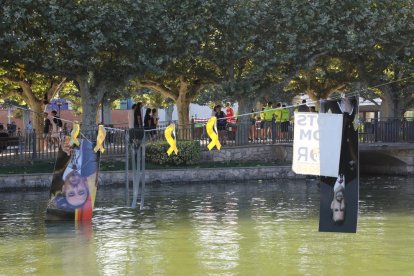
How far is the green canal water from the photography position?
46.3ft

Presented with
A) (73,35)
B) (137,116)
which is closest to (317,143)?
(73,35)

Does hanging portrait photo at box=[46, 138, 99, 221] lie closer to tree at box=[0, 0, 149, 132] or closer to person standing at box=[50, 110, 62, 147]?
person standing at box=[50, 110, 62, 147]

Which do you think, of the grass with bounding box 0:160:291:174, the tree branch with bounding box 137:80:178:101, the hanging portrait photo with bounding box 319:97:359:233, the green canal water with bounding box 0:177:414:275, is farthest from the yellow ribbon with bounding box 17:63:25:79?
the hanging portrait photo with bounding box 319:97:359:233

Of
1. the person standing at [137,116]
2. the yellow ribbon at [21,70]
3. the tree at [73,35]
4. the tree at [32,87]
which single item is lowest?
the person standing at [137,116]

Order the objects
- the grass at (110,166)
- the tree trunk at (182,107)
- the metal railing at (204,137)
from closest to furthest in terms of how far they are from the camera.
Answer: the grass at (110,166), the metal railing at (204,137), the tree trunk at (182,107)

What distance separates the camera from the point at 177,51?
3350 centimetres

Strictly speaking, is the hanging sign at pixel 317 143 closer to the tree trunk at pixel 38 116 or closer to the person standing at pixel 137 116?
the person standing at pixel 137 116

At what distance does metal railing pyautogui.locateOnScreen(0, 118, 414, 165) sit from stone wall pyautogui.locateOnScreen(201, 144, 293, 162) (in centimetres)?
29

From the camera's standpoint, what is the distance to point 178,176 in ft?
101

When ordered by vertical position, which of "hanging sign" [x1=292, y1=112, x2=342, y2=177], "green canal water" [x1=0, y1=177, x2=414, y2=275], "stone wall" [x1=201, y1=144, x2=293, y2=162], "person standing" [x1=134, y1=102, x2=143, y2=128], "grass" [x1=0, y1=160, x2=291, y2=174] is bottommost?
"green canal water" [x1=0, y1=177, x2=414, y2=275]

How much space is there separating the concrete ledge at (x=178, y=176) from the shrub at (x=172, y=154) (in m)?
1.01

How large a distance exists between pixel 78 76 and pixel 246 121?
7.55 m

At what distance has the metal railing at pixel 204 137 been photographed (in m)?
30.6

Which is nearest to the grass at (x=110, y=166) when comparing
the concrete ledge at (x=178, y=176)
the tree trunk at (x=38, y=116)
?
the concrete ledge at (x=178, y=176)
